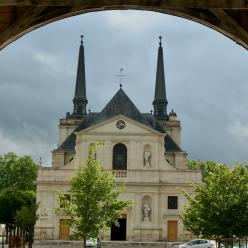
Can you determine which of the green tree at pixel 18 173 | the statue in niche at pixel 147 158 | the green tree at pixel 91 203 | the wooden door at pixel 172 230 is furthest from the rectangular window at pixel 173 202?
the green tree at pixel 18 173

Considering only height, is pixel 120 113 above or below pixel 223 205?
above

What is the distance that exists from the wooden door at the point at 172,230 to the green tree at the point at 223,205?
18.3 metres

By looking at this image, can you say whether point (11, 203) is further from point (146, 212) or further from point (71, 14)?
point (71, 14)

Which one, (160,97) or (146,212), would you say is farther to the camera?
(160,97)

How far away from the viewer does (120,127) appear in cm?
5081

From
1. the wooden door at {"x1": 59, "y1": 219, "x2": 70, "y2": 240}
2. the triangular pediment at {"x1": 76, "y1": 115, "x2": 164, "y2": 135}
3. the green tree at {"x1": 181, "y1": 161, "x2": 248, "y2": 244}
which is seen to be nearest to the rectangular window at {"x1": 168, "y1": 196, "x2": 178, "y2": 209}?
the triangular pediment at {"x1": 76, "y1": 115, "x2": 164, "y2": 135}

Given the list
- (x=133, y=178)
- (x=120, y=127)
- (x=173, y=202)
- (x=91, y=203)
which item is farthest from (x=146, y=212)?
(x=91, y=203)

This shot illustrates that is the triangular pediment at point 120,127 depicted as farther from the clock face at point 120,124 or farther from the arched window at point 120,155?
the arched window at point 120,155

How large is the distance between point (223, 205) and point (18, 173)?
54.2 m

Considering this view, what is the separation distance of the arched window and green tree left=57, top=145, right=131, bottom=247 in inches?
816

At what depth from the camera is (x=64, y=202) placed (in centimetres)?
2912

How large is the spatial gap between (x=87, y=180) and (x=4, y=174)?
51229 millimetres

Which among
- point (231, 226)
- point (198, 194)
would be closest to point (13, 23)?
point (231, 226)

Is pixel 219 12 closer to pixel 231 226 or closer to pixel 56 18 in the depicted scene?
pixel 56 18
